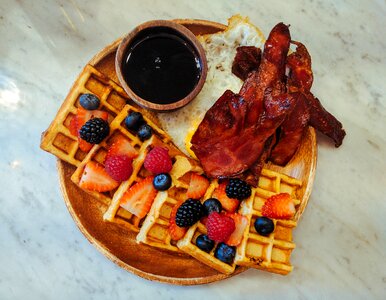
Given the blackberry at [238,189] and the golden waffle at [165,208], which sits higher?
the blackberry at [238,189]

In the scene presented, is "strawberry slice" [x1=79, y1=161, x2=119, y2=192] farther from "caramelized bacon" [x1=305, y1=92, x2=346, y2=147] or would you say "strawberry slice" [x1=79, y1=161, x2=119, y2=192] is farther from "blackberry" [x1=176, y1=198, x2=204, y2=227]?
"caramelized bacon" [x1=305, y1=92, x2=346, y2=147]

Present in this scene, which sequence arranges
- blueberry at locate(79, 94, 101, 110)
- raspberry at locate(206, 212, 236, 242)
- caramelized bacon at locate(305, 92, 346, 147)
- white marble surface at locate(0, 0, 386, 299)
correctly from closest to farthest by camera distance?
raspberry at locate(206, 212, 236, 242), blueberry at locate(79, 94, 101, 110), caramelized bacon at locate(305, 92, 346, 147), white marble surface at locate(0, 0, 386, 299)

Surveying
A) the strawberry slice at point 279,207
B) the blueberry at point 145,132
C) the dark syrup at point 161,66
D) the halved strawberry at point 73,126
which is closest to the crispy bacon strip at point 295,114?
the strawberry slice at point 279,207

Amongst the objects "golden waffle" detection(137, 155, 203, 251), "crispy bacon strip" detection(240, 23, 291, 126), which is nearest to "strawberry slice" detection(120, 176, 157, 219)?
"golden waffle" detection(137, 155, 203, 251)

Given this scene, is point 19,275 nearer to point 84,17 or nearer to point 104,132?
point 104,132

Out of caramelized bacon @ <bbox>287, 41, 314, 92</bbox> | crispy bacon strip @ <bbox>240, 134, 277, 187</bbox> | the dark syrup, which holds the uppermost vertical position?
caramelized bacon @ <bbox>287, 41, 314, 92</bbox>

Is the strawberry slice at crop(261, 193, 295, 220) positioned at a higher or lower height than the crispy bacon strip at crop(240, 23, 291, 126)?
lower

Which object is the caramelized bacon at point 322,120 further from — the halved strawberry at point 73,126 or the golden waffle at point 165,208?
the halved strawberry at point 73,126

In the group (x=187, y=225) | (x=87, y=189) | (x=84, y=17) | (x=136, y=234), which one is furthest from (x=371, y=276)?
(x=84, y=17)
